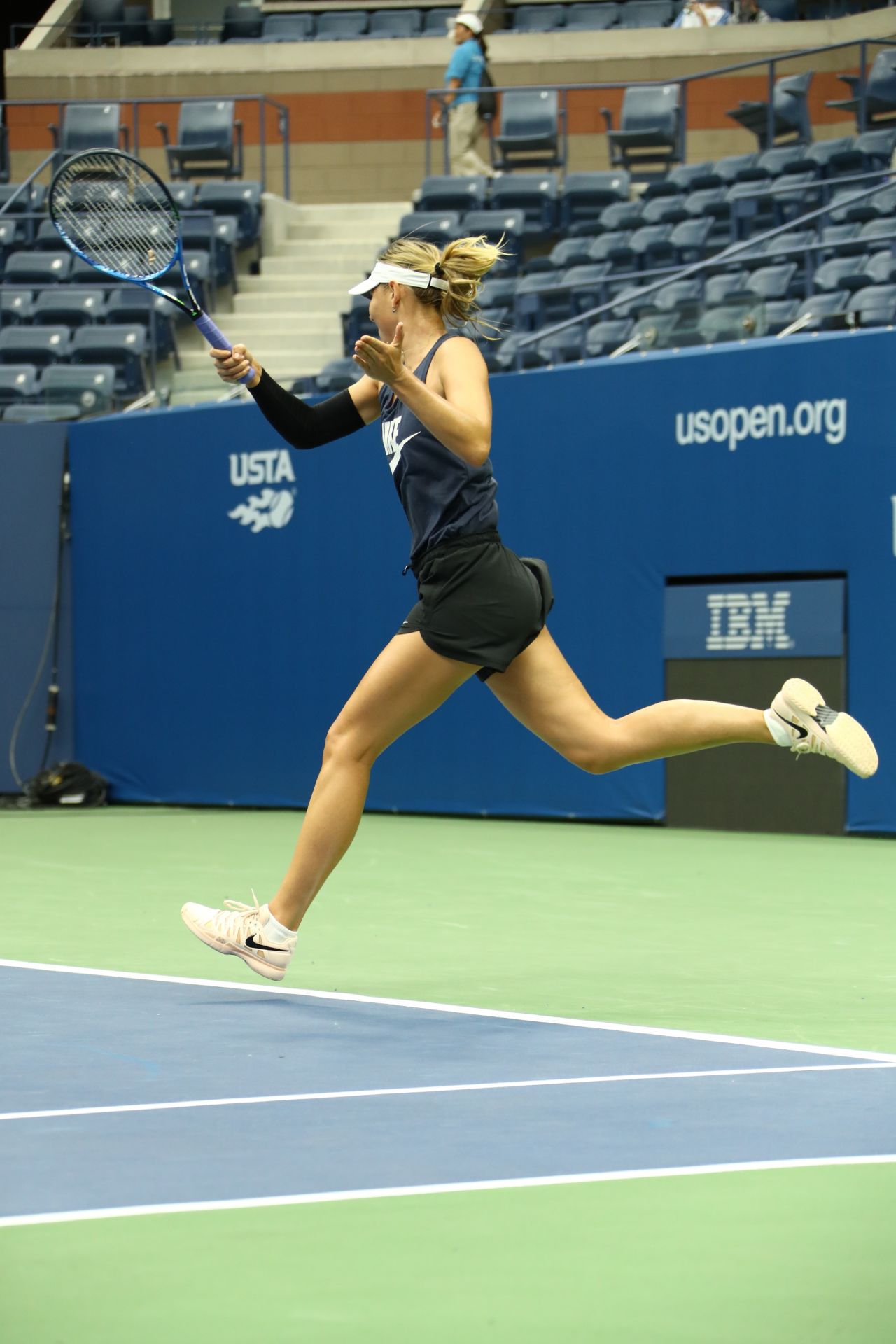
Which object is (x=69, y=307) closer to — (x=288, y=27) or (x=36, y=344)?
(x=36, y=344)

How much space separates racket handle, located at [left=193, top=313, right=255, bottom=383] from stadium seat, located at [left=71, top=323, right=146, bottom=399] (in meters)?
10.3

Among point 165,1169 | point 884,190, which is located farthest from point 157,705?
point 165,1169

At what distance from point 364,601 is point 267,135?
1168 centimetres

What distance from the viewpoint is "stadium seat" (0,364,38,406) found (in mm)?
14227

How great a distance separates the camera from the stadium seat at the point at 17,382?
14.2 m

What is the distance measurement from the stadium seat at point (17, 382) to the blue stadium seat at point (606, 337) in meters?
4.42

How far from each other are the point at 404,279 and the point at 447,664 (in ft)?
3.39

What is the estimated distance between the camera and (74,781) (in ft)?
44.4

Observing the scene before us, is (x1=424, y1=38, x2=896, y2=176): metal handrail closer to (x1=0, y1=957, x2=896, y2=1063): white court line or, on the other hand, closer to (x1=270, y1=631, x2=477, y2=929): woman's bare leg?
(x1=270, y1=631, x2=477, y2=929): woman's bare leg

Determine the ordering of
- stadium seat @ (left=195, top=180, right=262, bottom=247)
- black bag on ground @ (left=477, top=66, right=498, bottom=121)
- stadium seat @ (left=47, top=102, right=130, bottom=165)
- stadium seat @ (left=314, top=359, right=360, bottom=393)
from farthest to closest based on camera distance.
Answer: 1. stadium seat @ (left=47, top=102, right=130, bottom=165)
2. black bag on ground @ (left=477, top=66, right=498, bottom=121)
3. stadium seat @ (left=195, top=180, right=262, bottom=247)
4. stadium seat @ (left=314, top=359, right=360, bottom=393)

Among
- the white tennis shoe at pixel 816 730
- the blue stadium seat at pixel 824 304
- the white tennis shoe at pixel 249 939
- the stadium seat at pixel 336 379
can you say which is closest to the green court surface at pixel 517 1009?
the white tennis shoe at pixel 249 939

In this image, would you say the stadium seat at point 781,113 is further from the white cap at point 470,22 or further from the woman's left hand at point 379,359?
the woman's left hand at point 379,359

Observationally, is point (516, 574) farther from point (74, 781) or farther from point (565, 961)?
point (74, 781)

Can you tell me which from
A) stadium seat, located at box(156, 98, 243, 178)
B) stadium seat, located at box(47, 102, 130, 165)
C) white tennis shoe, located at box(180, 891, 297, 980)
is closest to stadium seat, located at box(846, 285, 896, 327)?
white tennis shoe, located at box(180, 891, 297, 980)
